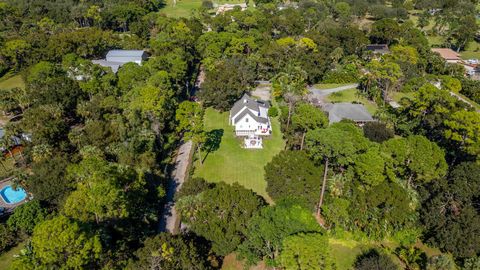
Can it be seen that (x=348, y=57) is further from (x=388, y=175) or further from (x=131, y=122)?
(x=131, y=122)

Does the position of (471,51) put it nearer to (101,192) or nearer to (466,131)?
(466,131)

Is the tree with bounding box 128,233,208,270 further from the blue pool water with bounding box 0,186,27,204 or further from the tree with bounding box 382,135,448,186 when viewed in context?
→ the blue pool water with bounding box 0,186,27,204

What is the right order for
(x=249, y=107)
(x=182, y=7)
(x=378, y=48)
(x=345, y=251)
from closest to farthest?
(x=345, y=251), (x=249, y=107), (x=378, y=48), (x=182, y=7)

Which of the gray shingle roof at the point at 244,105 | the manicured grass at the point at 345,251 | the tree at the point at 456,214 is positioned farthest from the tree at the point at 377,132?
the manicured grass at the point at 345,251

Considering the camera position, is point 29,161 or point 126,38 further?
point 126,38

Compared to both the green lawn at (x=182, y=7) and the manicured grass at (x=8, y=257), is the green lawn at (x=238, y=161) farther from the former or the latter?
the green lawn at (x=182, y=7)

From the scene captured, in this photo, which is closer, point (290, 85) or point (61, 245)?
point (61, 245)

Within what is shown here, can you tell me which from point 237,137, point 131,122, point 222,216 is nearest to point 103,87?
point 131,122

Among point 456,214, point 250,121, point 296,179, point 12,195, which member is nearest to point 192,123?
point 250,121
